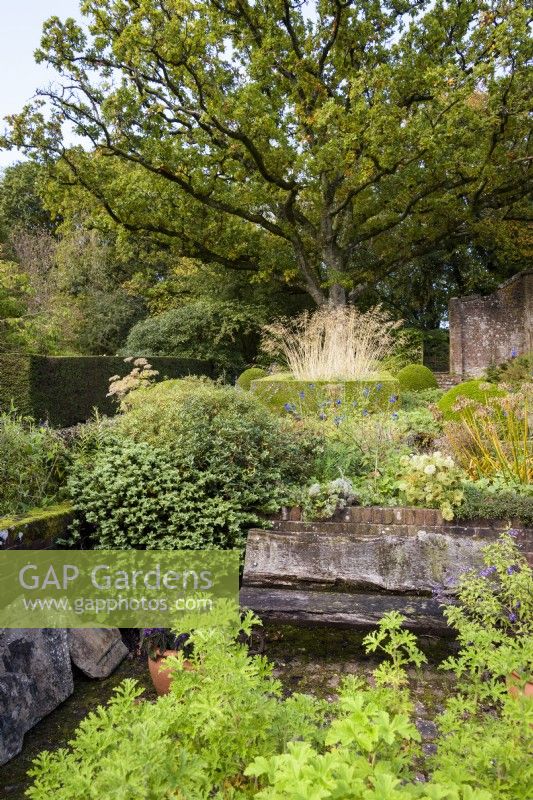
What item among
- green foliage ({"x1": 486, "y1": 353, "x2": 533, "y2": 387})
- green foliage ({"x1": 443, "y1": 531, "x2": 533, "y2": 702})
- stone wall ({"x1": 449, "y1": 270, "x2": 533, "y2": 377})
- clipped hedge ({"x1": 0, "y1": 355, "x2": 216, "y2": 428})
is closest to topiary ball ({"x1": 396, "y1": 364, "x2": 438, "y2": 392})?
green foliage ({"x1": 486, "y1": 353, "x2": 533, "y2": 387})

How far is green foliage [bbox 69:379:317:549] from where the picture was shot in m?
3.47

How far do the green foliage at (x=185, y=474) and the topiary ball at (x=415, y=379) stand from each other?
21.7 feet

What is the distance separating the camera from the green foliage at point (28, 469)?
3.46 meters

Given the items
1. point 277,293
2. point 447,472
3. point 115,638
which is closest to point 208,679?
point 115,638

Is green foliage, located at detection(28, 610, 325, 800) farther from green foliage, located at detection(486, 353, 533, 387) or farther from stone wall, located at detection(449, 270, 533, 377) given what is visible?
stone wall, located at detection(449, 270, 533, 377)

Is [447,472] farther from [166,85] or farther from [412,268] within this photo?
[412,268]

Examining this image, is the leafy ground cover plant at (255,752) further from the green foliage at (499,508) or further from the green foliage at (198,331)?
the green foliage at (198,331)

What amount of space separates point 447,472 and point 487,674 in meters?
1.37

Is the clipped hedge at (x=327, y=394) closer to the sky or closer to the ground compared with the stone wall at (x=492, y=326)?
closer to the ground

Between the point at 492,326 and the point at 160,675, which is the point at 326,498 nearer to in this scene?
the point at 160,675

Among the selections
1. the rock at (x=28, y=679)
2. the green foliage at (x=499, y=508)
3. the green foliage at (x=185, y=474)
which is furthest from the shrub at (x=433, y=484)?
the rock at (x=28, y=679)

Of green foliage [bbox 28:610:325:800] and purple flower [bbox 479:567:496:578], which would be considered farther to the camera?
purple flower [bbox 479:567:496:578]

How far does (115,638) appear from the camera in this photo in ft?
10.9

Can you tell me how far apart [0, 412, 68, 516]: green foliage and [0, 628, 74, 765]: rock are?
2.79 ft
